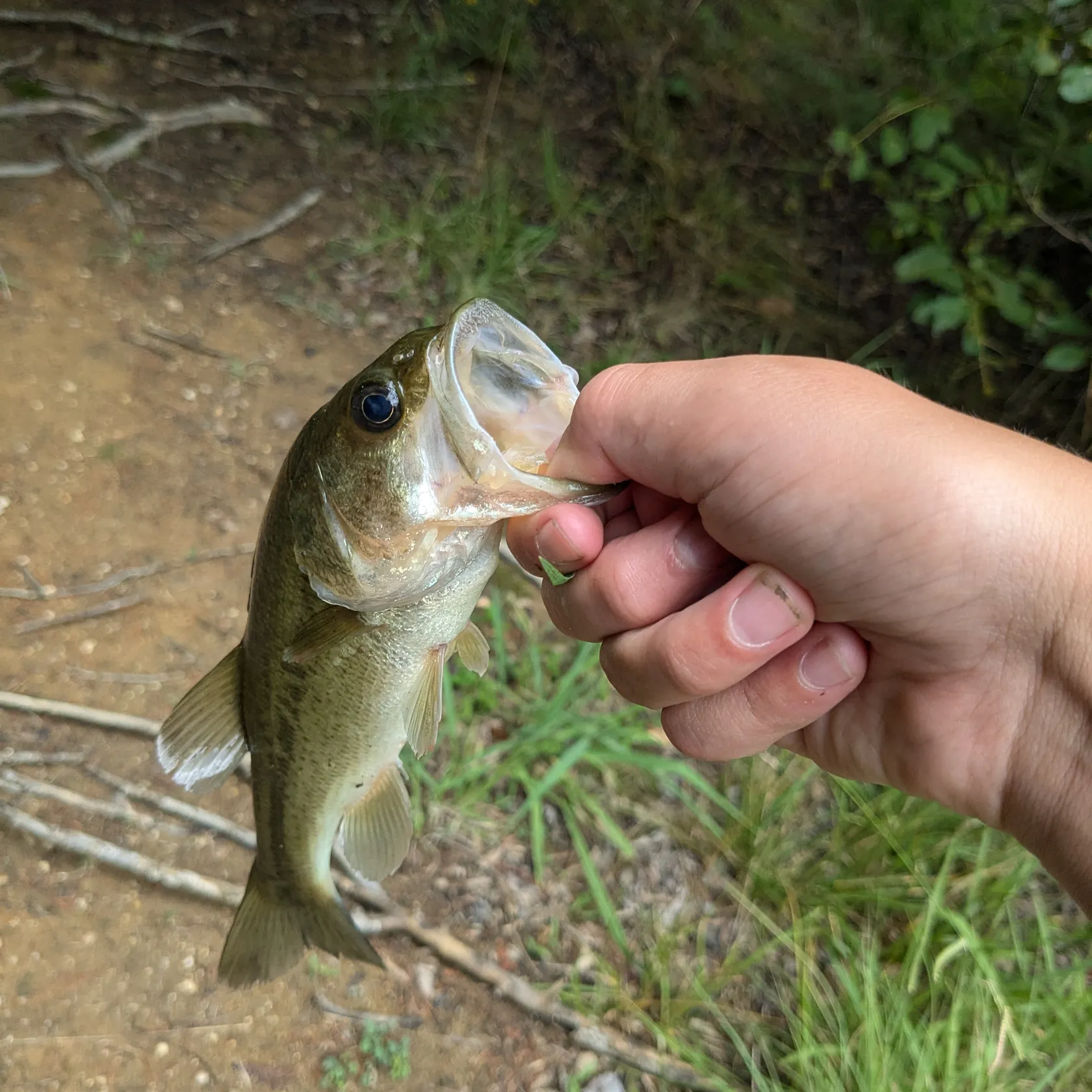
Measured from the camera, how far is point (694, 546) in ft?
5.32

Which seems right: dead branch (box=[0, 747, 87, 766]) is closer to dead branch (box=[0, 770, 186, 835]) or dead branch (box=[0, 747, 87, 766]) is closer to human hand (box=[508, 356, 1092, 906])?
dead branch (box=[0, 770, 186, 835])

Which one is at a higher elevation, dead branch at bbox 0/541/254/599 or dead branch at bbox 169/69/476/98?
dead branch at bbox 169/69/476/98

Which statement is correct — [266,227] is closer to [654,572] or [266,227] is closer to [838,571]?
[654,572]

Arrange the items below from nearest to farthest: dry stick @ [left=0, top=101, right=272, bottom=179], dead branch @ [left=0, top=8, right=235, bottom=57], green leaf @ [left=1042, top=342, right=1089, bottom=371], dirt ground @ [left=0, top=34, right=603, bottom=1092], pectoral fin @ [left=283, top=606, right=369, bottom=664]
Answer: pectoral fin @ [left=283, top=606, right=369, bottom=664], dirt ground @ [left=0, top=34, right=603, bottom=1092], green leaf @ [left=1042, top=342, right=1089, bottom=371], dry stick @ [left=0, top=101, right=272, bottom=179], dead branch @ [left=0, top=8, right=235, bottom=57]

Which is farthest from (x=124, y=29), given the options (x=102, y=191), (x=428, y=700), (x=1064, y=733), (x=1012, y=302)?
(x=1064, y=733)

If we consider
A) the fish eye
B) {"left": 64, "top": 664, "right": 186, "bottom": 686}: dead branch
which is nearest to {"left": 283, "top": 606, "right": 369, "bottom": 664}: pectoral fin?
the fish eye

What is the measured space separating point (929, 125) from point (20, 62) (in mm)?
4650

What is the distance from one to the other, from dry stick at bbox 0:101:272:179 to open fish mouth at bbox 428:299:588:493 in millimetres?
3890

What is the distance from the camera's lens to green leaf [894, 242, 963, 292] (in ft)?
11.8

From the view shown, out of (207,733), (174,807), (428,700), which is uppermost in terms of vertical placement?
(428,700)

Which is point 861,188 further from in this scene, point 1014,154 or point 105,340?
point 105,340

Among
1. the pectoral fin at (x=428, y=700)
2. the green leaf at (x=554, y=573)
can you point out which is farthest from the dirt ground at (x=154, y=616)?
the green leaf at (x=554, y=573)

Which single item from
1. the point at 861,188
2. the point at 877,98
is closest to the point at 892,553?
the point at 877,98

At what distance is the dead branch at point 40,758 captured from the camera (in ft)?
8.50
